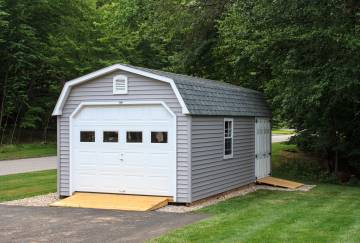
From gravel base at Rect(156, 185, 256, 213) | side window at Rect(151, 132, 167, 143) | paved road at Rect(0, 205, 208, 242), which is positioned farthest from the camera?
side window at Rect(151, 132, 167, 143)

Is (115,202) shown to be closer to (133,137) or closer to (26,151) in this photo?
(133,137)

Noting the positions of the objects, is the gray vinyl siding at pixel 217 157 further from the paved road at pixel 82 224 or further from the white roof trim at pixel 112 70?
the paved road at pixel 82 224

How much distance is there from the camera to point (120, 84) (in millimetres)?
12656

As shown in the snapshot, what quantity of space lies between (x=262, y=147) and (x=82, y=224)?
28.0 ft

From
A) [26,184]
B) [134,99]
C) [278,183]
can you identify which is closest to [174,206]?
[134,99]

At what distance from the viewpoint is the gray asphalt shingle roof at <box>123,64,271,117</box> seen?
12211 millimetres

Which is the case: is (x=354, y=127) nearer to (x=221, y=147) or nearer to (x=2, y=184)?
(x=221, y=147)

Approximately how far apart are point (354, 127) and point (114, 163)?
9402 millimetres

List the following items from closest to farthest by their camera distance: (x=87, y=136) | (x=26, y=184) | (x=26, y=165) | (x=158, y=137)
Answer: (x=158, y=137) < (x=87, y=136) < (x=26, y=184) < (x=26, y=165)

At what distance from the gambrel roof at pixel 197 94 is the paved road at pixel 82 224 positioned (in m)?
2.69

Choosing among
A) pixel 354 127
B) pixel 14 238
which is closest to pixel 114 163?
pixel 14 238

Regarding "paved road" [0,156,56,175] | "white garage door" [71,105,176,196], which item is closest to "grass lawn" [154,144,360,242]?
"white garage door" [71,105,176,196]

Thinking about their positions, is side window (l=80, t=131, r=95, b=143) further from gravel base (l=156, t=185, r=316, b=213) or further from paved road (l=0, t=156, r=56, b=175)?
paved road (l=0, t=156, r=56, b=175)

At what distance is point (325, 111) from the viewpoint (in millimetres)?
16922
